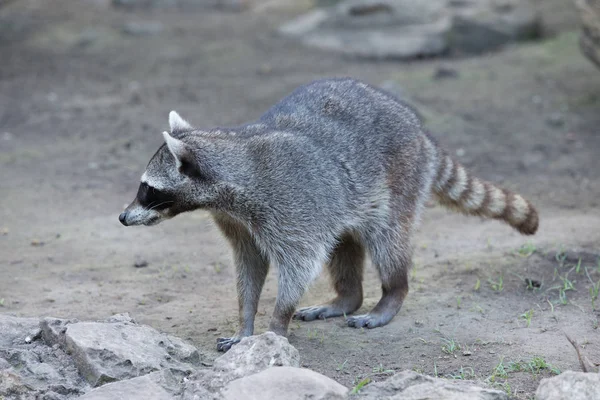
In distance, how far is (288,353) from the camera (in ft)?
15.1

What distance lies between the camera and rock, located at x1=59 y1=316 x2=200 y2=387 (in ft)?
15.2

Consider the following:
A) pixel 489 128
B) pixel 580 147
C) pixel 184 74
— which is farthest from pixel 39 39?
pixel 580 147

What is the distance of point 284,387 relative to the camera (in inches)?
165

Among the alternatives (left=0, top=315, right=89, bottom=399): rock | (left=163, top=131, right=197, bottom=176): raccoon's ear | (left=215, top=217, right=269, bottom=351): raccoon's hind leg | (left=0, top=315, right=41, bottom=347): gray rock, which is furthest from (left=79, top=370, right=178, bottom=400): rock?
(left=163, top=131, right=197, bottom=176): raccoon's ear

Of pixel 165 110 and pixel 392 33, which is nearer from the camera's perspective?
pixel 165 110

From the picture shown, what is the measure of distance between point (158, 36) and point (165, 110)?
3447 mm

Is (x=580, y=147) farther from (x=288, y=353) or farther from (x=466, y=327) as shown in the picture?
(x=288, y=353)

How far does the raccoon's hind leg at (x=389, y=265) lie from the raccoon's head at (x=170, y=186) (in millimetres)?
1381

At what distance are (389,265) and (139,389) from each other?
2515mm

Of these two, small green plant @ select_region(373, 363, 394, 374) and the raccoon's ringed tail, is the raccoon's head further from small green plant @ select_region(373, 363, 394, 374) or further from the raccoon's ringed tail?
the raccoon's ringed tail

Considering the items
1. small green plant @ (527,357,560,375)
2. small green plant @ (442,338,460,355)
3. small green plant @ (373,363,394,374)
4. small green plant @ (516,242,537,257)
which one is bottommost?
small green plant @ (516,242,537,257)

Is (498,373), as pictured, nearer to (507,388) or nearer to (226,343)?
(507,388)

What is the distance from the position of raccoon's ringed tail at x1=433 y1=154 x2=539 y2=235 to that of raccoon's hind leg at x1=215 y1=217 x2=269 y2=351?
160 cm

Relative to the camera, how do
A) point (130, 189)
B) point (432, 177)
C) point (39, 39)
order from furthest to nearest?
point (39, 39) → point (130, 189) → point (432, 177)
